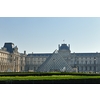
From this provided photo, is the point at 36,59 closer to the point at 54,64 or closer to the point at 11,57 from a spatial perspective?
the point at 11,57

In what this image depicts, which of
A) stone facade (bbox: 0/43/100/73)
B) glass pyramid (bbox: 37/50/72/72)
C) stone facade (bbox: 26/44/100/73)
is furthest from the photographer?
stone facade (bbox: 26/44/100/73)

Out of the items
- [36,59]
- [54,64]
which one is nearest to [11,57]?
[36,59]

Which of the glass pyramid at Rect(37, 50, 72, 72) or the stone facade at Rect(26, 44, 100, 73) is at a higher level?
the stone facade at Rect(26, 44, 100, 73)

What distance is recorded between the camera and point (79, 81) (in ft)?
46.7

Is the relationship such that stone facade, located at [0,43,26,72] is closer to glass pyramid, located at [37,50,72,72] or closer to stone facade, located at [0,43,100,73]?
stone facade, located at [0,43,100,73]

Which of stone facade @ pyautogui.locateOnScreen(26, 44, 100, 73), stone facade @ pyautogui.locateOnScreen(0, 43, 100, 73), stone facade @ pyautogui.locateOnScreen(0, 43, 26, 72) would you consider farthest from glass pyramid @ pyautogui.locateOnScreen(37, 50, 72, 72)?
stone facade @ pyautogui.locateOnScreen(26, 44, 100, 73)

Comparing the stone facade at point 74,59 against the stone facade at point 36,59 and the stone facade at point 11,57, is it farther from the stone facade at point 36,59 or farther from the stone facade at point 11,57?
the stone facade at point 11,57

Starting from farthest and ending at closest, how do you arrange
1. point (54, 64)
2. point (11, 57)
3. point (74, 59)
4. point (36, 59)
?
point (36, 59) → point (74, 59) → point (11, 57) → point (54, 64)

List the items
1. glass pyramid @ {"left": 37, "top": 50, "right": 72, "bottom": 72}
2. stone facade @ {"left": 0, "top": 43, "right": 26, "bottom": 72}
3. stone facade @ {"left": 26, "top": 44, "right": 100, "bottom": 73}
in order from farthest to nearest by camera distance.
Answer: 1. stone facade @ {"left": 26, "top": 44, "right": 100, "bottom": 73}
2. stone facade @ {"left": 0, "top": 43, "right": 26, "bottom": 72}
3. glass pyramid @ {"left": 37, "top": 50, "right": 72, "bottom": 72}

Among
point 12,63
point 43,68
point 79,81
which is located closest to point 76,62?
point 12,63

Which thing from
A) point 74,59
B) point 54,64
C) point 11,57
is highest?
point 11,57

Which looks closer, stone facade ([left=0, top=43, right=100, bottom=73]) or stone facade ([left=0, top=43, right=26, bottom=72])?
stone facade ([left=0, top=43, right=26, bottom=72])

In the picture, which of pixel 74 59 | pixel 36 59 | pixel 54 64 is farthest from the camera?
pixel 36 59

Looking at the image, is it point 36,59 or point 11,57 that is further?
point 36,59
